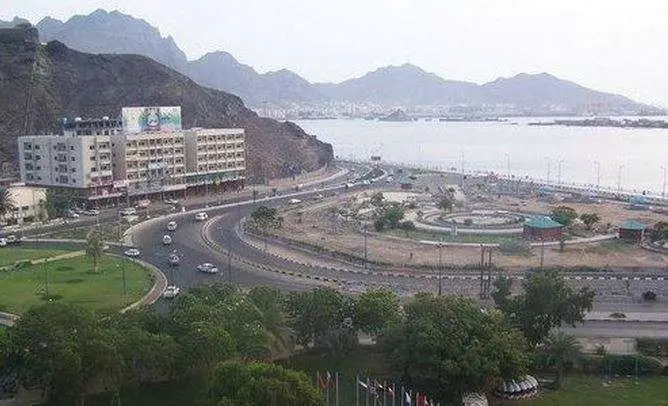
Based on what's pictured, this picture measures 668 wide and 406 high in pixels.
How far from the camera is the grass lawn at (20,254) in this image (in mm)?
46625

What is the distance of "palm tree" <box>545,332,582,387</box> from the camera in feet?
88.3

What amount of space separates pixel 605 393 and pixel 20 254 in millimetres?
37900

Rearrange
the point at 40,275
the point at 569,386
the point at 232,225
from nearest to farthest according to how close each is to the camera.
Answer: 1. the point at 569,386
2. the point at 40,275
3. the point at 232,225

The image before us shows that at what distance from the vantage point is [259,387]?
19.2 m

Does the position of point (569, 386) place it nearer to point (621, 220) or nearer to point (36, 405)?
point (36, 405)

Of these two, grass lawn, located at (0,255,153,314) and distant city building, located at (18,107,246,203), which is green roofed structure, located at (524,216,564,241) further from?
distant city building, located at (18,107,246,203)

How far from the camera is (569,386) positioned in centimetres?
2694

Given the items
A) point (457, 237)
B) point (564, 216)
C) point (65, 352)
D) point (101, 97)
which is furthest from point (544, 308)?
point (101, 97)

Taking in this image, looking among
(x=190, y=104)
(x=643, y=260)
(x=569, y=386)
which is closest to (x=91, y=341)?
(x=569, y=386)

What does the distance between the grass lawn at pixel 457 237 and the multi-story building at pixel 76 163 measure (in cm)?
2899

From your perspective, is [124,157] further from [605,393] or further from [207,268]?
[605,393]

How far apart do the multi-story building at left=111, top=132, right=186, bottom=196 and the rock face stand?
21336 mm

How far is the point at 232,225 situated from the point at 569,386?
39.1m

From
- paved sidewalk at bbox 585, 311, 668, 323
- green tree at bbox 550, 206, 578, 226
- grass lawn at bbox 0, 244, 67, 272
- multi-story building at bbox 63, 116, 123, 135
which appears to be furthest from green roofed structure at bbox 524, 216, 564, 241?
multi-story building at bbox 63, 116, 123, 135
